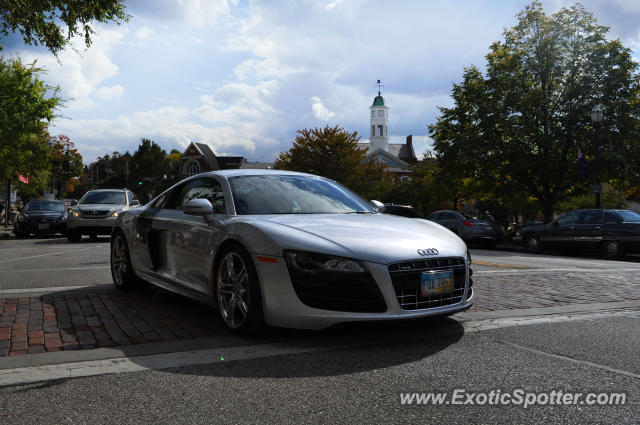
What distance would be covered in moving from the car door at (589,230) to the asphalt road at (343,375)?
552 inches

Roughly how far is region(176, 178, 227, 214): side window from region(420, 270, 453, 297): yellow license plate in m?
1.91

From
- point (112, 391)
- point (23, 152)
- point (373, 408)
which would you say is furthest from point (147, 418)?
point (23, 152)

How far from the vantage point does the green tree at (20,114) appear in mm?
25250

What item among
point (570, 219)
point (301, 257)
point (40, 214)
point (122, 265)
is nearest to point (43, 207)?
point (40, 214)

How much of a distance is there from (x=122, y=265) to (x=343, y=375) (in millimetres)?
4305

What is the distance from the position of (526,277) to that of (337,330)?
5.00 metres

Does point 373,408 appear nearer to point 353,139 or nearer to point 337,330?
point 337,330

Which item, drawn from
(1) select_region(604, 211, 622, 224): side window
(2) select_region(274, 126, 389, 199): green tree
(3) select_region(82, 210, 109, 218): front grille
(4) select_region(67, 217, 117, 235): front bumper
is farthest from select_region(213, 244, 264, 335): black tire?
(2) select_region(274, 126, 389, 199): green tree

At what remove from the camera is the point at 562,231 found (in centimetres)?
1911

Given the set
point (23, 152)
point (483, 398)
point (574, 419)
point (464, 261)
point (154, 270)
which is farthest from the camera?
point (23, 152)

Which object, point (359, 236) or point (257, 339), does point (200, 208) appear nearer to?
point (257, 339)

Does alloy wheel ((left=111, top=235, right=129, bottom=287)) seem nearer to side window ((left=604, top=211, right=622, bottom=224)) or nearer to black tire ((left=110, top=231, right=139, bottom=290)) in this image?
black tire ((left=110, top=231, right=139, bottom=290))

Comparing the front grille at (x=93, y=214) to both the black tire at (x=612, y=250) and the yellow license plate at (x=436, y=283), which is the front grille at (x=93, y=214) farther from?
the black tire at (x=612, y=250)

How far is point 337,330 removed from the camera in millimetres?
4738
